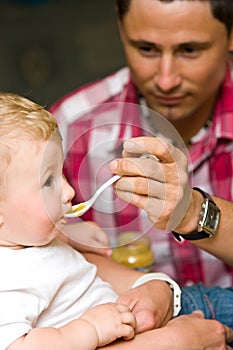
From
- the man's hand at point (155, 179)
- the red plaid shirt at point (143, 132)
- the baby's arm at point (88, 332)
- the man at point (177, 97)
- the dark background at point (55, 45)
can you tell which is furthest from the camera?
the dark background at point (55, 45)

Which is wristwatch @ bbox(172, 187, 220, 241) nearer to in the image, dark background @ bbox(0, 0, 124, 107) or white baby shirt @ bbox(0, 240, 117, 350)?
white baby shirt @ bbox(0, 240, 117, 350)

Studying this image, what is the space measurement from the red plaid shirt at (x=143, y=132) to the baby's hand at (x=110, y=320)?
0.20 m

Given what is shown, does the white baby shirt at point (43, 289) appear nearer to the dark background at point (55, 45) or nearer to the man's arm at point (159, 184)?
the man's arm at point (159, 184)

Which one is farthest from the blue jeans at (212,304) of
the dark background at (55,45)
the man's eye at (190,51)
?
the dark background at (55,45)

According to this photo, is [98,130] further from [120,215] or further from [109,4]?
[109,4]

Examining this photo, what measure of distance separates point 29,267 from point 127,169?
8.7 inches

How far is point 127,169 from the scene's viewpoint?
3.61ft

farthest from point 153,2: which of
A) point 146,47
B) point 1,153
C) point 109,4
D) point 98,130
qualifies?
point 109,4

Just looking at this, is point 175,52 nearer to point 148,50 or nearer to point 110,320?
point 148,50

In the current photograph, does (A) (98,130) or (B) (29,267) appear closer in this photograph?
(B) (29,267)

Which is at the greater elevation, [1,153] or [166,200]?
[1,153]

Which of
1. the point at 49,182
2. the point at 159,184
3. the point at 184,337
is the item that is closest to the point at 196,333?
the point at 184,337

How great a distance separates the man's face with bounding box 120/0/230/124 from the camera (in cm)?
151

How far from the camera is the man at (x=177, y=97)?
4.94ft
